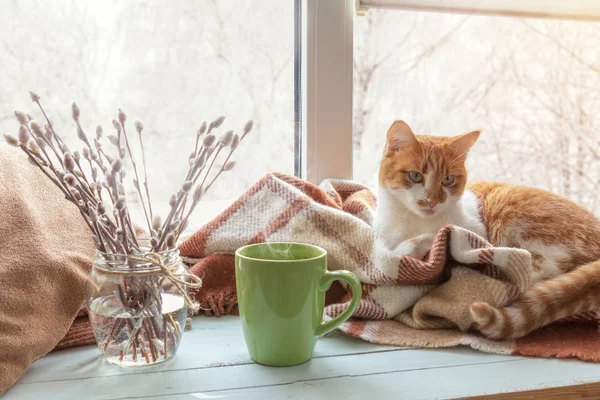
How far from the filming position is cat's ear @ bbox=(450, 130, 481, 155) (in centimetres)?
103

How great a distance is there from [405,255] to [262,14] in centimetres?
62

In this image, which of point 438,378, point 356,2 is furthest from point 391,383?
point 356,2

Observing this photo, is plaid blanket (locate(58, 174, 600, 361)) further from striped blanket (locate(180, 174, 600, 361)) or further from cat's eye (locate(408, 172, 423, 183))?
cat's eye (locate(408, 172, 423, 183))

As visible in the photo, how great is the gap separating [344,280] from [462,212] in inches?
15.1

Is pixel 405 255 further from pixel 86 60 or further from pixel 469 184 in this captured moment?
pixel 86 60

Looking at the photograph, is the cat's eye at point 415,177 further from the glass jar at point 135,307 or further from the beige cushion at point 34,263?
the beige cushion at point 34,263

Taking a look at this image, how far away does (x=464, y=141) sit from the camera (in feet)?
3.40

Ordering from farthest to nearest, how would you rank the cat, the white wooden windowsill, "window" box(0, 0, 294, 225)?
1. "window" box(0, 0, 294, 225)
2. the cat
3. the white wooden windowsill

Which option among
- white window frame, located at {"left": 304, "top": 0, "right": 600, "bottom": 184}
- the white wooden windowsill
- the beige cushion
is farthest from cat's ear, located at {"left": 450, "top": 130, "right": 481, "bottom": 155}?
the beige cushion

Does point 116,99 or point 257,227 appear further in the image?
point 116,99

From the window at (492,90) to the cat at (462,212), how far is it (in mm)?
253

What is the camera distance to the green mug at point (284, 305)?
0.74 m

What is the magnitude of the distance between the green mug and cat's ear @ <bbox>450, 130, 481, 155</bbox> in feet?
1.28

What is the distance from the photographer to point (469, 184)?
121 centimetres
